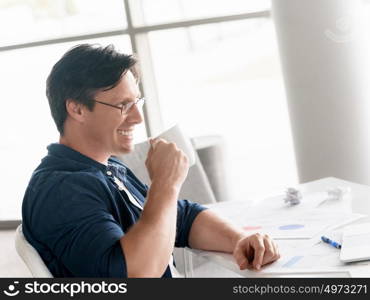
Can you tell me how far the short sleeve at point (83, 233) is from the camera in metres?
1.74

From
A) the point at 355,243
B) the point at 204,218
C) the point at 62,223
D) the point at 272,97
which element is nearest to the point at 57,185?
the point at 62,223

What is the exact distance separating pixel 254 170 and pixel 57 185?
341 cm

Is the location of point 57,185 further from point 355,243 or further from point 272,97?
point 272,97

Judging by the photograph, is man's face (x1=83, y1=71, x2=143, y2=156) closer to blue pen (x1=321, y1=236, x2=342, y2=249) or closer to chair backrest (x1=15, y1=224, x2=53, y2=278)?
chair backrest (x1=15, y1=224, x2=53, y2=278)

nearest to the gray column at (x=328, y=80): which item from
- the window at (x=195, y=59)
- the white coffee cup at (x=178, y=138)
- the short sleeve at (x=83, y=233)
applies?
the window at (x=195, y=59)

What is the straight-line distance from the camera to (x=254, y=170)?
516cm

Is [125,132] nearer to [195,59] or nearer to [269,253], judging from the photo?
[269,253]

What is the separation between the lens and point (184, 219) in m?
2.24

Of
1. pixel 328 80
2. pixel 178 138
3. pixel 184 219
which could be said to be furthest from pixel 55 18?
pixel 184 219

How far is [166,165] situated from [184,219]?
13.3 inches

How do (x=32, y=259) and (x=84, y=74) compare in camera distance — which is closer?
(x=32, y=259)

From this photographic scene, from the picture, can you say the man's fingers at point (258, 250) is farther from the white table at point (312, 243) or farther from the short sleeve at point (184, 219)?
the short sleeve at point (184, 219)

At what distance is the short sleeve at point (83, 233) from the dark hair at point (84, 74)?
230 millimetres

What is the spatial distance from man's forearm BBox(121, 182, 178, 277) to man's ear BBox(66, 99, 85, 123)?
0.30m
